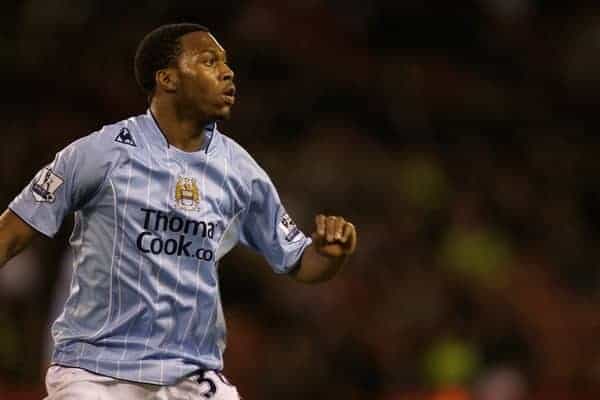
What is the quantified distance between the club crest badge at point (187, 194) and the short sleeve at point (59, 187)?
0.84 feet

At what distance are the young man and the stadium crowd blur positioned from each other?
12.9 feet

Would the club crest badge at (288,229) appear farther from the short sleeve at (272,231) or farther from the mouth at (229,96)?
the mouth at (229,96)

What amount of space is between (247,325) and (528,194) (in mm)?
2875

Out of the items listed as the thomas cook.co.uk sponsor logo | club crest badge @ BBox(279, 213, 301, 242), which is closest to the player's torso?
the thomas cook.co.uk sponsor logo

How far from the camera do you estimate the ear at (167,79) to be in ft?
15.5

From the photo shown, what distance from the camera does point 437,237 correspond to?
10.2 meters

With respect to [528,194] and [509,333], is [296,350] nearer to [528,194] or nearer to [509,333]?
[509,333]

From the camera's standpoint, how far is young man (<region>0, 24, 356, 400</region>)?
4.43 meters

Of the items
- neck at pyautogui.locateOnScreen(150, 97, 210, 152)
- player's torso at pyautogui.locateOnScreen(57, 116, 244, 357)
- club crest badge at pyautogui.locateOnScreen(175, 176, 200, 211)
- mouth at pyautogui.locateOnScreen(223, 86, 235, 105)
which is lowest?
player's torso at pyautogui.locateOnScreen(57, 116, 244, 357)

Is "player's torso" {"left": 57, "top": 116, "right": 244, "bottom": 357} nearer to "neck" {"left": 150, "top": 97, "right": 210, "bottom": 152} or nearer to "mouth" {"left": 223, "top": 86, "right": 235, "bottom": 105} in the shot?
"neck" {"left": 150, "top": 97, "right": 210, "bottom": 152}

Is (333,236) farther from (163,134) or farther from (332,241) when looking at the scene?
(163,134)

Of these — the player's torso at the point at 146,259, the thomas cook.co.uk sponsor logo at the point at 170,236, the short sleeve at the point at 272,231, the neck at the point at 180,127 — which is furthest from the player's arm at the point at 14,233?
the short sleeve at the point at 272,231

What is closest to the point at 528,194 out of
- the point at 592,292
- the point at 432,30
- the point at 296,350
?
the point at 592,292

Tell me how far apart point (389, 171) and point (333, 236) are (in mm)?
6648
